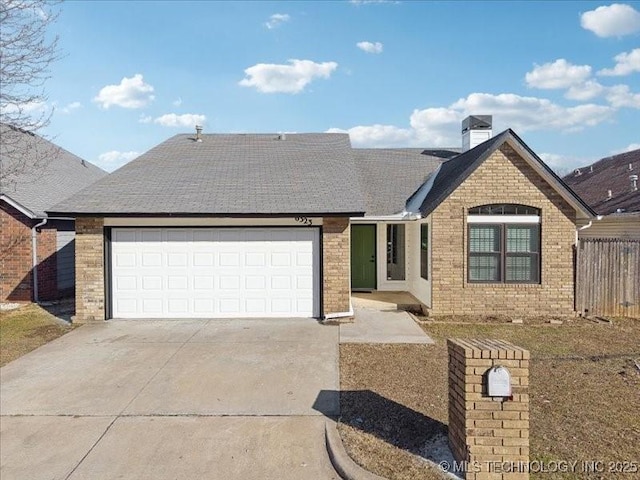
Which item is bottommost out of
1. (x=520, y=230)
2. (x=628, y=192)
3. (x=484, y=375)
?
(x=484, y=375)

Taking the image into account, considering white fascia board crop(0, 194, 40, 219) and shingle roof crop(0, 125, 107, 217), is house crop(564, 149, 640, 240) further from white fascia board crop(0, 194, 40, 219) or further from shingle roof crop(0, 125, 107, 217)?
shingle roof crop(0, 125, 107, 217)

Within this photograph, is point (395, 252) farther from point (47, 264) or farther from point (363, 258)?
point (47, 264)

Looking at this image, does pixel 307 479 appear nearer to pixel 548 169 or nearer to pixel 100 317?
pixel 100 317

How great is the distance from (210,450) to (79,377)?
3.37 m

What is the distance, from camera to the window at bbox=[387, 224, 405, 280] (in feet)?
47.0

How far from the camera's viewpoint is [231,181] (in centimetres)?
1198

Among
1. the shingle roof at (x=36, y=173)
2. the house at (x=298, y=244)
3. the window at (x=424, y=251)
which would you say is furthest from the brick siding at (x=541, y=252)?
Result: the shingle roof at (x=36, y=173)

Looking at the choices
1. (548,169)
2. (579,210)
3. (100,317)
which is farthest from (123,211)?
(579,210)

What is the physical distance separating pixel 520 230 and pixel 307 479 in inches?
354

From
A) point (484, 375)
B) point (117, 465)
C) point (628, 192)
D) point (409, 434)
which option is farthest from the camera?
point (628, 192)

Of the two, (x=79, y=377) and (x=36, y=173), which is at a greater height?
(x=36, y=173)

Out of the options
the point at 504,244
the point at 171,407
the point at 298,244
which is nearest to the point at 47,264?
the point at 298,244

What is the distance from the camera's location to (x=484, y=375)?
3.89 meters

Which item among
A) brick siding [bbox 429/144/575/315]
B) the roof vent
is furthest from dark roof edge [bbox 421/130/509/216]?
the roof vent
